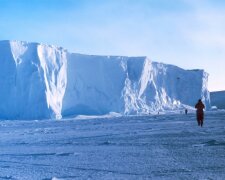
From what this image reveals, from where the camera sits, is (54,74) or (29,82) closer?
(29,82)

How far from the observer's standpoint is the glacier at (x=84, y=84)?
114 feet

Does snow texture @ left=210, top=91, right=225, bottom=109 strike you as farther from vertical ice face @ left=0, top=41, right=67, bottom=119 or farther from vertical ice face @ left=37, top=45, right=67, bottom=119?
vertical ice face @ left=0, top=41, right=67, bottom=119

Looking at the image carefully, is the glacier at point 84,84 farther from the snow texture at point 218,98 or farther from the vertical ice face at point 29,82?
the snow texture at point 218,98

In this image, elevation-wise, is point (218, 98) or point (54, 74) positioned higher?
point (54, 74)

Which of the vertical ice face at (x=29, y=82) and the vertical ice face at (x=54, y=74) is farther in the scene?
the vertical ice face at (x=54, y=74)

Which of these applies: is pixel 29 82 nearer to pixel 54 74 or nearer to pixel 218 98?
pixel 54 74

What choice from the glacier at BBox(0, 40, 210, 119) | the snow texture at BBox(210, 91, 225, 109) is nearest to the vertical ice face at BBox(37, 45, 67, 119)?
the glacier at BBox(0, 40, 210, 119)

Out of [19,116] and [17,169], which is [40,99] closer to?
[19,116]

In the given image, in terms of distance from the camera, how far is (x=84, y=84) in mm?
38938

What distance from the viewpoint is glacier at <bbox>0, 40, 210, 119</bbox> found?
1366 inches

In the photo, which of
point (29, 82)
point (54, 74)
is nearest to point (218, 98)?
point (54, 74)

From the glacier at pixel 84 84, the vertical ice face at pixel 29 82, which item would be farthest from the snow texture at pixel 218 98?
the vertical ice face at pixel 29 82

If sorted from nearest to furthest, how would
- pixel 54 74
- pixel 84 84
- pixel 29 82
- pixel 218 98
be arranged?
pixel 29 82
pixel 54 74
pixel 84 84
pixel 218 98

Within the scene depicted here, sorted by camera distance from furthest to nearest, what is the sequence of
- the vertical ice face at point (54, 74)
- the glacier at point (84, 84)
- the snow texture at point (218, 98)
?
1. the snow texture at point (218, 98)
2. the vertical ice face at point (54, 74)
3. the glacier at point (84, 84)
